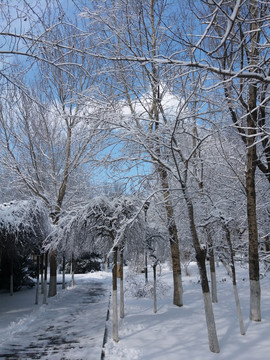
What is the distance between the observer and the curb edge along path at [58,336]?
6969mm

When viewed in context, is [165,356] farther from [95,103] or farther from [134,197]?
[95,103]

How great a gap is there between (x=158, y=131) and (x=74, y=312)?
881 cm

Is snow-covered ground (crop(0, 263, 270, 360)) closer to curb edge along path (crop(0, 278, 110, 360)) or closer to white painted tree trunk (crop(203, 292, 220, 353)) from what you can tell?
curb edge along path (crop(0, 278, 110, 360))

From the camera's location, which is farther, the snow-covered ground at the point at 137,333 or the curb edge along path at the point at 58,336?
the curb edge along path at the point at 58,336

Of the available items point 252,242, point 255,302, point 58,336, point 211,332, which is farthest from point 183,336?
point 58,336

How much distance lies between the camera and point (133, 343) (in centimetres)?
726

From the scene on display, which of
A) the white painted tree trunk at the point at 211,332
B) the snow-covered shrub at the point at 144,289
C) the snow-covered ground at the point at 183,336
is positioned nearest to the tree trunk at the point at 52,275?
the snow-covered shrub at the point at 144,289

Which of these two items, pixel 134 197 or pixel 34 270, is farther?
pixel 34 270

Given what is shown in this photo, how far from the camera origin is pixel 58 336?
8719mm

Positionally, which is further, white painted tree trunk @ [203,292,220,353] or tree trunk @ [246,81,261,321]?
tree trunk @ [246,81,261,321]

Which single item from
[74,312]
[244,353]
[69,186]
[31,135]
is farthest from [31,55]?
[69,186]

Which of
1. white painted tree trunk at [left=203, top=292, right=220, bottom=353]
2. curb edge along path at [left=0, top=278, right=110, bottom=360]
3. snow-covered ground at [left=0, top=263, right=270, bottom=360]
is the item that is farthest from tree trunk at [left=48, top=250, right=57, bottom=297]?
white painted tree trunk at [left=203, top=292, right=220, bottom=353]

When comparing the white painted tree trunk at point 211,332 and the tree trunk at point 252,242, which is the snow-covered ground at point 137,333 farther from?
the tree trunk at point 252,242

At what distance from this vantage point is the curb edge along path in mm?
6969
